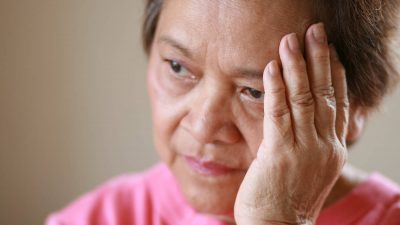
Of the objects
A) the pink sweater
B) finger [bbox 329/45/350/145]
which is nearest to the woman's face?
finger [bbox 329/45/350/145]

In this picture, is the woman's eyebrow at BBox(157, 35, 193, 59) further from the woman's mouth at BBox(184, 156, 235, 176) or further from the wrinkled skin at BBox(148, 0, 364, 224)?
the woman's mouth at BBox(184, 156, 235, 176)

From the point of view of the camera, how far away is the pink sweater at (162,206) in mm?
1477

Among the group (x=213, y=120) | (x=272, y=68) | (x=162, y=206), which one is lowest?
(x=162, y=206)

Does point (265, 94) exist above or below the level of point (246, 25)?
below

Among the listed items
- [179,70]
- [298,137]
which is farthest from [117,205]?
[298,137]

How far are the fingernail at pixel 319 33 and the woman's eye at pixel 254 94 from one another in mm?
167

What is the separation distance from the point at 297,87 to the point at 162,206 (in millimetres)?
640

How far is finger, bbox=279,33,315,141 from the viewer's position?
3.84 ft

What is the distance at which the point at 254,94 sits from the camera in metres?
1.27

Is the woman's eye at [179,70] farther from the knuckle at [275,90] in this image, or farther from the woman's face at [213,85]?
the knuckle at [275,90]

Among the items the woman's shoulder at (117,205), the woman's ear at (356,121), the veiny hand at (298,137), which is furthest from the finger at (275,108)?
the woman's shoulder at (117,205)

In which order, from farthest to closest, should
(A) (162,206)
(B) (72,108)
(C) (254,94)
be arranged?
(B) (72,108)
(A) (162,206)
(C) (254,94)

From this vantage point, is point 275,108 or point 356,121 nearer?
point 275,108

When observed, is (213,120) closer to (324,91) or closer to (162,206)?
(324,91)
